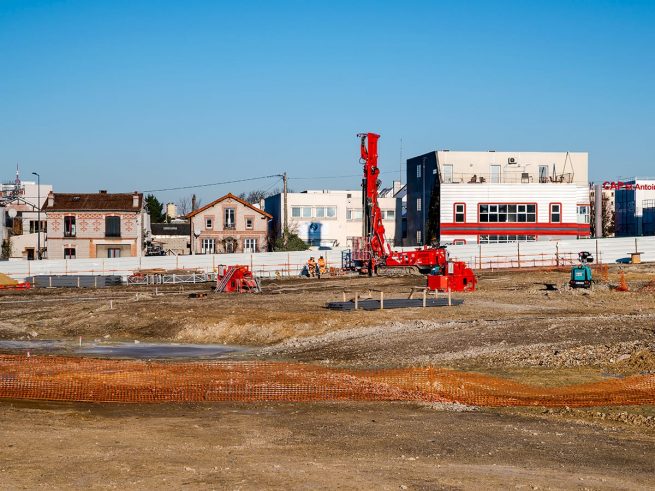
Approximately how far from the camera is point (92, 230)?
86438 millimetres

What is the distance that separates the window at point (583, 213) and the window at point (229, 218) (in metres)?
33.2

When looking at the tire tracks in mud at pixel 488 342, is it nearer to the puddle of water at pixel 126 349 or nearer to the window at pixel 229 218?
the puddle of water at pixel 126 349

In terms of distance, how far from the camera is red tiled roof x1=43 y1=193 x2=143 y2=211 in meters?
86.5

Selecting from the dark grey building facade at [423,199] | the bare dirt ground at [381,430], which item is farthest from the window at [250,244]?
the bare dirt ground at [381,430]

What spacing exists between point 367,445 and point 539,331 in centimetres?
1729

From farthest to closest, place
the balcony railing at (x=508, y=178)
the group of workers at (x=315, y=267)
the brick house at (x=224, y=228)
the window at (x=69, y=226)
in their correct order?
the brick house at (x=224, y=228) < the balcony railing at (x=508, y=178) < the window at (x=69, y=226) < the group of workers at (x=315, y=267)

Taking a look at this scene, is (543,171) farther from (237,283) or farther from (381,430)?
(381,430)

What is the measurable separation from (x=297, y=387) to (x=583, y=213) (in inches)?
2678

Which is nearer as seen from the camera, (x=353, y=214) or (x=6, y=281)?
(x=6, y=281)

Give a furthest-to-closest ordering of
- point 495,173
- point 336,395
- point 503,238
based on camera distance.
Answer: point 495,173 < point 503,238 < point 336,395

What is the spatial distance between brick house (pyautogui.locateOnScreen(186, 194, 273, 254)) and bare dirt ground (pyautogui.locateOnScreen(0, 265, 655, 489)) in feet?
190

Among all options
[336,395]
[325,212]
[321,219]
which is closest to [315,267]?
[321,219]

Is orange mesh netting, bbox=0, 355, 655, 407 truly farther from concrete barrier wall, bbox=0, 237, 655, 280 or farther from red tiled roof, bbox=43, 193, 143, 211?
red tiled roof, bbox=43, 193, 143, 211

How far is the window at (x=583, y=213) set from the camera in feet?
278
